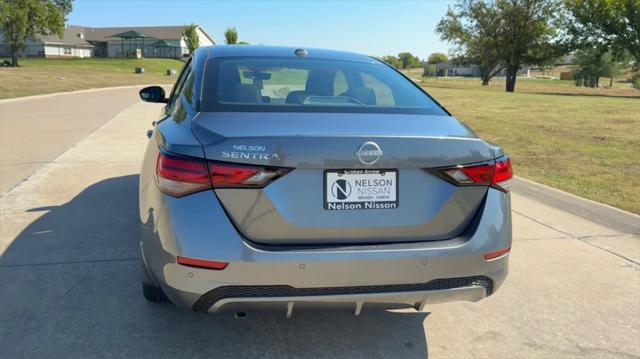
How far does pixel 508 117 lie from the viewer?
16406 mm

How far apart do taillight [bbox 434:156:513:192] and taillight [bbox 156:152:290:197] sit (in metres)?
0.78

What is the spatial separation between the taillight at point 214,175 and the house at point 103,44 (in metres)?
89.9

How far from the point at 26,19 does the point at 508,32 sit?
47774mm

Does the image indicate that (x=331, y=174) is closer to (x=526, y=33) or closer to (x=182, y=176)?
(x=182, y=176)

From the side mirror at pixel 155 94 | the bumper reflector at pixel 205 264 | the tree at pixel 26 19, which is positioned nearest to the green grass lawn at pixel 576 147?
the side mirror at pixel 155 94

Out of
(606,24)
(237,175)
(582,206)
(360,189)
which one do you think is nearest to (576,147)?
(582,206)

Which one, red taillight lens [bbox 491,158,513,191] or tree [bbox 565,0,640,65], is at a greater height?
tree [bbox 565,0,640,65]

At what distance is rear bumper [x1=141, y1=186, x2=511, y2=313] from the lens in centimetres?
235

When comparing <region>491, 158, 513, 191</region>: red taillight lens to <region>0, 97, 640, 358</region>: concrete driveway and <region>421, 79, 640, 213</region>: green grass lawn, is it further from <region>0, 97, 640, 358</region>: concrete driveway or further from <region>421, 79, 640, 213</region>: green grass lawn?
<region>421, 79, 640, 213</region>: green grass lawn

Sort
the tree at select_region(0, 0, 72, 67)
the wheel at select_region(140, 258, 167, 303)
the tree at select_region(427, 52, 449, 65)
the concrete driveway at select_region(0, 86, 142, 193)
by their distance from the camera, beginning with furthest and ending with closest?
the tree at select_region(427, 52, 449, 65) < the tree at select_region(0, 0, 72, 67) < the concrete driveway at select_region(0, 86, 142, 193) < the wheel at select_region(140, 258, 167, 303)

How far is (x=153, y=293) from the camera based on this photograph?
10.6ft

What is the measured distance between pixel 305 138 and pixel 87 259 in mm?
2610

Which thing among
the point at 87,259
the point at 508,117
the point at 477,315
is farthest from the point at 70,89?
the point at 477,315

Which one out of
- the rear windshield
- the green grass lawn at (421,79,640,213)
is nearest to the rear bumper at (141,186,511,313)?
the rear windshield
